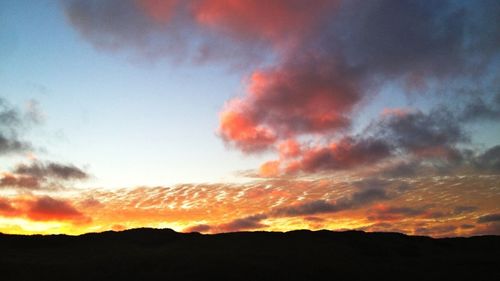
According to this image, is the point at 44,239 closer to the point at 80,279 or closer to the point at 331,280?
the point at 80,279

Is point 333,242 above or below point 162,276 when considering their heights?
above

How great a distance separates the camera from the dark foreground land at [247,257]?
128 ft

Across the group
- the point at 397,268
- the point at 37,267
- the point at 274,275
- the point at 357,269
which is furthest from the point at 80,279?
the point at 397,268

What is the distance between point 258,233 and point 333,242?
11240mm

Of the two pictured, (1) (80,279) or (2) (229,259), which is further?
(2) (229,259)

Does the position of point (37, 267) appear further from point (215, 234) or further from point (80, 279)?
point (215, 234)

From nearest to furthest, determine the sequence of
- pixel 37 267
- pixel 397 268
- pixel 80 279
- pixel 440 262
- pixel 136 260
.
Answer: pixel 80 279 < pixel 37 267 < pixel 136 260 < pixel 397 268 < pixel 440 262

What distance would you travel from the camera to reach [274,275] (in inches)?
1522

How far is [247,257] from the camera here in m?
43.9

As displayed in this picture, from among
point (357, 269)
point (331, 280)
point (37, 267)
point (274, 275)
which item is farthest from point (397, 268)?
point (37, 267)

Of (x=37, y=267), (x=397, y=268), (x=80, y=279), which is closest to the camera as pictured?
(x=80, y=279)

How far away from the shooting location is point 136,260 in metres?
43.0

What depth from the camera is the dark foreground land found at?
1535 inches

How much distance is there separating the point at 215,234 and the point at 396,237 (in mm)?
29673
